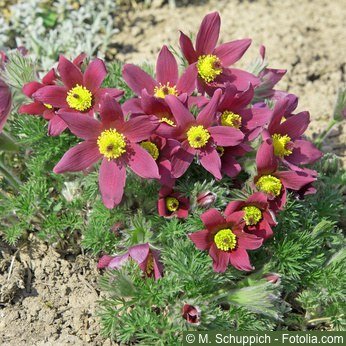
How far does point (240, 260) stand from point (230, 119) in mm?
531

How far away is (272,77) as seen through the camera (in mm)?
2473

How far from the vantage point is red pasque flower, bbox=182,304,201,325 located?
1934mm

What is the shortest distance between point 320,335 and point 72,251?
3.60ft

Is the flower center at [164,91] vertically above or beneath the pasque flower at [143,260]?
above

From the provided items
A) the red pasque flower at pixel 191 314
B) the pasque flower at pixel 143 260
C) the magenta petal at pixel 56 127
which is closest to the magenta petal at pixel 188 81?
the magenta petal at pixel 56 127

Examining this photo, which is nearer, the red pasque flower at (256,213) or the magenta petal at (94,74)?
the red pasque flower at (256,213)

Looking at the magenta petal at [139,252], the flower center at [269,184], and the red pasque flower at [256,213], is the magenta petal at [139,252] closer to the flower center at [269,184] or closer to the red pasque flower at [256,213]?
the red pasque flower at [256,213]

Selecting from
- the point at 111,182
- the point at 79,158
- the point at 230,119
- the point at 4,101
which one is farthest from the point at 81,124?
the point at 230,119

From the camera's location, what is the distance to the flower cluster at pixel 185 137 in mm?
2010

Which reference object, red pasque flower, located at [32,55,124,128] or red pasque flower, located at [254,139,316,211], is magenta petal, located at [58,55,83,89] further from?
red pasque flower, located at [254,139,316,211]

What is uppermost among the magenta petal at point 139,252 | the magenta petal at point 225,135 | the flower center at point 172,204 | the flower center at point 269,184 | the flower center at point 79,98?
the flower center at point 79,98

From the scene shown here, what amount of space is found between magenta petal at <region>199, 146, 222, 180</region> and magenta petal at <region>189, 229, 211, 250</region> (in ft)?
0.69

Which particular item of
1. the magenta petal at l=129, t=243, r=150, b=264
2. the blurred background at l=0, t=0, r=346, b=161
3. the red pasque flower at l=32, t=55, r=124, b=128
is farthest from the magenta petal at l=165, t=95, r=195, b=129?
the blurred background at l=0, t=0, r=346, b=161

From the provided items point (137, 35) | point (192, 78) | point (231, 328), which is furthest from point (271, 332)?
point (137, 35)
